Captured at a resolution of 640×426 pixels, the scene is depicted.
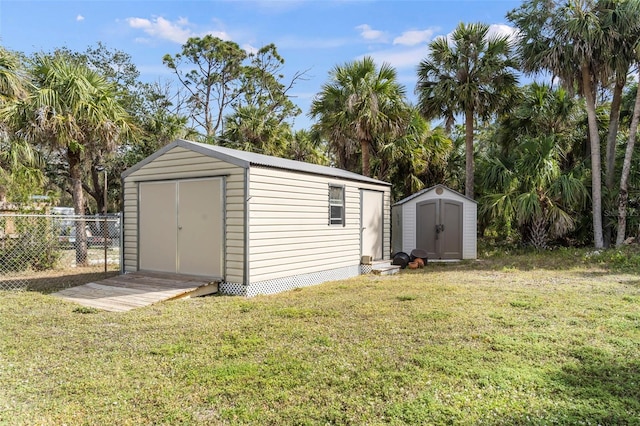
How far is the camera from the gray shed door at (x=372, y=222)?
10109mm

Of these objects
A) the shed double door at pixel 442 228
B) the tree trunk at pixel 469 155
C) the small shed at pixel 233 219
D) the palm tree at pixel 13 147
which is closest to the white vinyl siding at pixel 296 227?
the small shed at pixel 233 219

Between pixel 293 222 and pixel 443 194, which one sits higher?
pixel 443 194

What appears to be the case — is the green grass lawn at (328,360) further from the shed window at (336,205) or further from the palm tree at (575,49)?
the palm tree at (575,49)

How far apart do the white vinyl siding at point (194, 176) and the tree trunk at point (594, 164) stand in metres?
10.4

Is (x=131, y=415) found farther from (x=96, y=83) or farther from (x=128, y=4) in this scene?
(x=96, y=83)

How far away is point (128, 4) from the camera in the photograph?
27.0 feet

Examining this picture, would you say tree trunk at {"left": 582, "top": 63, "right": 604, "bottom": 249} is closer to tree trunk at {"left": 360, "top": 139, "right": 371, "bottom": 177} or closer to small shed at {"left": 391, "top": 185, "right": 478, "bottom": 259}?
small shed at {"left": 391, "top": 185, "right": 478, "bottom": 259}

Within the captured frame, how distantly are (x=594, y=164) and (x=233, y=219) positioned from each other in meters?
10.6

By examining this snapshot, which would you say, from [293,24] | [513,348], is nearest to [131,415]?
[513,348]

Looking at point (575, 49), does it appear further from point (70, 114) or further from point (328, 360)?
point (70, 114)

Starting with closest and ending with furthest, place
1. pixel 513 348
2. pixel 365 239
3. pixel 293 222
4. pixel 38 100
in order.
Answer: pixel 513 348
pixel 293 222
pixel 38 100
pixel 365 239

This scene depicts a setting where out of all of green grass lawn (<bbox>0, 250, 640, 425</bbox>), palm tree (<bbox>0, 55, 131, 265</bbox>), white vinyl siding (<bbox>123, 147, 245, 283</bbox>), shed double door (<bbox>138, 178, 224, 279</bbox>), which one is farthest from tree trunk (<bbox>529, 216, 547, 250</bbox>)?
palm tree (<bbox>0, 55, 131, 265</bbox>)

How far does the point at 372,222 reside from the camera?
10453 mm

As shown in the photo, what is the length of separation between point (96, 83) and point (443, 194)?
999 centimetres
